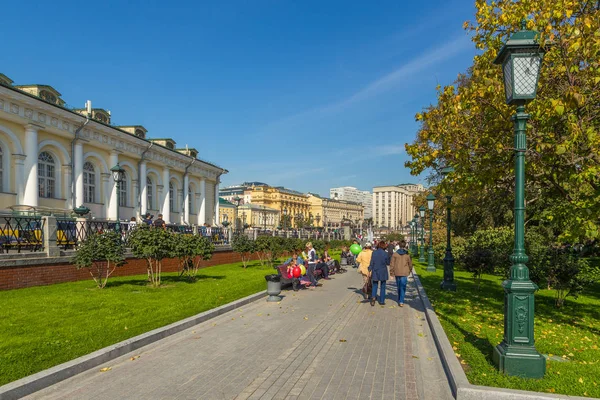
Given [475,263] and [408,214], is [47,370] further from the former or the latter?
[408,214]

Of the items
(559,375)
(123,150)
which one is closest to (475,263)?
(559,375)

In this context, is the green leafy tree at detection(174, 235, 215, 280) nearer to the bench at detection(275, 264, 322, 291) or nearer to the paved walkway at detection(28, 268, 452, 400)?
the bench at detection(275, 264, 322, 291)

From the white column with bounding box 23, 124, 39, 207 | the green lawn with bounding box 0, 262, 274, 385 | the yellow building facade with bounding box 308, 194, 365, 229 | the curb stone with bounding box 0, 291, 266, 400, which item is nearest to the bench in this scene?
the green lawn with bounding box 0, 262, 274, 385

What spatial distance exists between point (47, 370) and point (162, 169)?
35704 mm

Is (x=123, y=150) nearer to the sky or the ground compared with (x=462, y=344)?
nearer to the sky

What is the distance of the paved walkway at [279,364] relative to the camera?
4945 mm

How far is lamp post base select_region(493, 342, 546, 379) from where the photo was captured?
5.07m

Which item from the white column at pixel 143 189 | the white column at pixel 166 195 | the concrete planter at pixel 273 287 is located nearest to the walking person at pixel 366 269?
the concrete planter at pixel 273 287

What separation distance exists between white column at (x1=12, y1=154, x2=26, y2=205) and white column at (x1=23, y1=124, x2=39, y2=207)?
147 mm

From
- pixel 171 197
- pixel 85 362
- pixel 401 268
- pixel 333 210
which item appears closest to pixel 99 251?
pixel 85 362

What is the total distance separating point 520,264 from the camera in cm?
544

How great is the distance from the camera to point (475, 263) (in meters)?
14.3

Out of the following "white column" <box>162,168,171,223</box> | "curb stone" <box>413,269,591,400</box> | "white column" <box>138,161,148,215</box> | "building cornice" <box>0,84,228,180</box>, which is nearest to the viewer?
"curb stone" <box>413,269,591,400</box>

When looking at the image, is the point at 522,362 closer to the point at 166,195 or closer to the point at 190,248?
the point at 190,248
